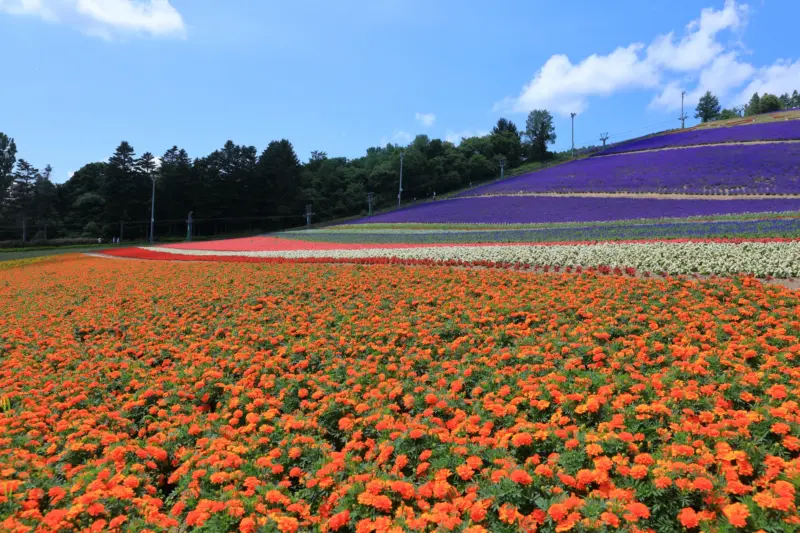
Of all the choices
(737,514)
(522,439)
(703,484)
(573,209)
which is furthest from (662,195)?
(737,514)

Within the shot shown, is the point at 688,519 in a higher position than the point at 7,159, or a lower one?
lower

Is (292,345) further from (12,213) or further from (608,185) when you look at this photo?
(12,213)

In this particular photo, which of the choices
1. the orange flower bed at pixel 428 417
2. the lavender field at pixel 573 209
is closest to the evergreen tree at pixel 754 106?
Answer: the lavender field at pixel 573 209

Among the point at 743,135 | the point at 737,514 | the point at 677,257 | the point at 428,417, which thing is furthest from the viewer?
the point at 743,135

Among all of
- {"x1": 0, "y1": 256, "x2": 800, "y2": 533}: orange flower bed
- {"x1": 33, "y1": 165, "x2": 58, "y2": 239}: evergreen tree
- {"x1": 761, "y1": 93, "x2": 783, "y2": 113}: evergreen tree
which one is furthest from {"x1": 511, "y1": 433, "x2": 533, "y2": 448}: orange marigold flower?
{"x1": 761, "y1": 93, "x2": 783, "y2": 113}: evergreen tree

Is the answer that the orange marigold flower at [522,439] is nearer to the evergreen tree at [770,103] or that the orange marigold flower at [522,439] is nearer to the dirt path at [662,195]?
the dirt path at [662,195]

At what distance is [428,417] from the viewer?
4879mm

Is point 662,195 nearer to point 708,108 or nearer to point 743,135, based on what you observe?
point 743,135

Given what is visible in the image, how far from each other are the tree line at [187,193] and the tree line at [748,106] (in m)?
86.0

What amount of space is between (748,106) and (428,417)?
487 ft

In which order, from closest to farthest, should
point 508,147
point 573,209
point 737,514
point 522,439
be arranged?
point 737,514, point 522,439, point 573,209, point 508,147

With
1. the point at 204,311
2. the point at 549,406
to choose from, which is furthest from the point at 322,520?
the point at 204,311

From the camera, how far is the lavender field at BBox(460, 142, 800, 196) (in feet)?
126

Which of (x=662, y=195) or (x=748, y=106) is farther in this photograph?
(x=748, y=106)
